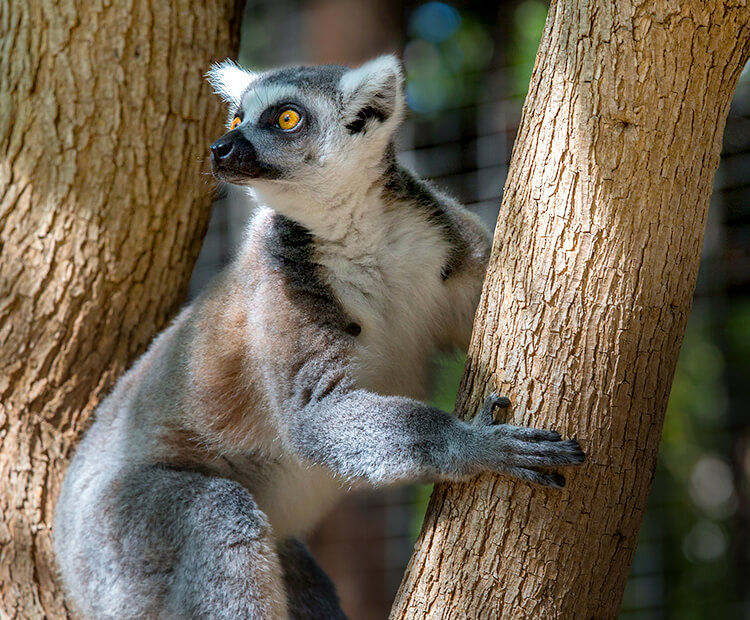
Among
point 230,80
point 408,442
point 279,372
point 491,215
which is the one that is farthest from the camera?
point 491,215

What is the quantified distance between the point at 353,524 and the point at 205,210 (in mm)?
3352

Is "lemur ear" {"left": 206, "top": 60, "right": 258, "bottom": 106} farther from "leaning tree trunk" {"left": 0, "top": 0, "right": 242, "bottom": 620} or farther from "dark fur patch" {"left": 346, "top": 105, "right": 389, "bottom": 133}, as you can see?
"dark fur patch" {"left": 346, "top": 105, "right": 389, "bottom": 133}

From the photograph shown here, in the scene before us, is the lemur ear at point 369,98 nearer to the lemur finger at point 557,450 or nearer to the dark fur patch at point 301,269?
the dark fur patch at point 301,269

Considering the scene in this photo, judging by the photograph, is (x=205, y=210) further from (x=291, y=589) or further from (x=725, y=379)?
(x=725, y=379)

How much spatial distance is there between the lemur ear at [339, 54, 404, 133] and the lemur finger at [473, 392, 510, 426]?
4.43 ft

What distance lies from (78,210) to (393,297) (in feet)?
5.07

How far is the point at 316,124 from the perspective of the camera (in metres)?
3.62

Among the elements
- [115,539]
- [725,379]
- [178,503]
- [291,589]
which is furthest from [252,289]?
[725,379]

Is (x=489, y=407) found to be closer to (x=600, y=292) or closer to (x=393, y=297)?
(x=600, y=292)

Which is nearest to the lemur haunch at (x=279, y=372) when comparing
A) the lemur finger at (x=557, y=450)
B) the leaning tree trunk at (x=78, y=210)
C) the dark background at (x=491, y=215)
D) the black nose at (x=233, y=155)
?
the black nose at (x=233, y=155)

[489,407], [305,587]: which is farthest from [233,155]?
[305,587]

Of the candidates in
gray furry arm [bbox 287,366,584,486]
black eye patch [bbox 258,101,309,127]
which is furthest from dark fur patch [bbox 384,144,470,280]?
gray furry arm [bbox 287,366,584,486]

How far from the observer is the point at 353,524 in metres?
6.95

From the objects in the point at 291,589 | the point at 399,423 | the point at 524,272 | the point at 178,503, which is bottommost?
the point at 291,589
